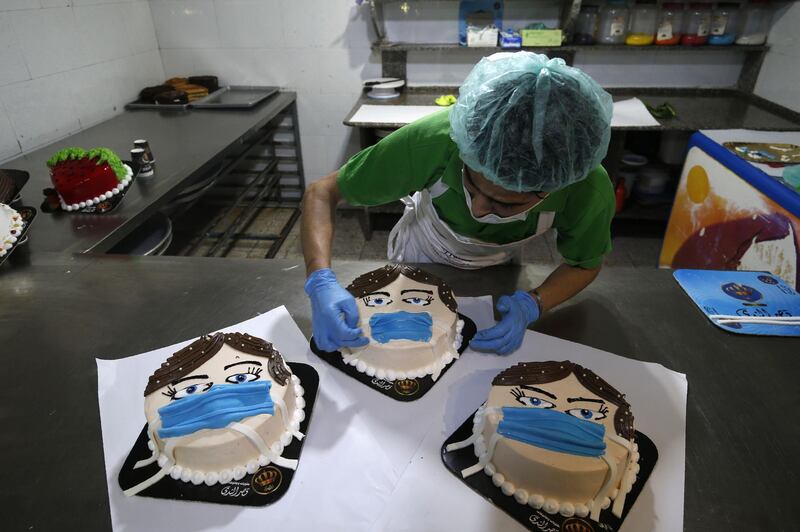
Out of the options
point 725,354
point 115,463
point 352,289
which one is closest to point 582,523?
point 725,354

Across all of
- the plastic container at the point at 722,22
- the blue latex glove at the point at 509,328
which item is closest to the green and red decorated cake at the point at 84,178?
the blue latex glove at the point at 509,328

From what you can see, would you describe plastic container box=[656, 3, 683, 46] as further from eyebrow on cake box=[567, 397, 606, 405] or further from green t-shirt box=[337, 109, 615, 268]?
eyebrow on cake box=[567, 397, 606, 405]

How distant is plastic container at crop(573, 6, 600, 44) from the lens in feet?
10.9

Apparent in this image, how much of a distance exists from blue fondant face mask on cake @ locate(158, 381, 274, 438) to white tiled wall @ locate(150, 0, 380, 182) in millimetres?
3233

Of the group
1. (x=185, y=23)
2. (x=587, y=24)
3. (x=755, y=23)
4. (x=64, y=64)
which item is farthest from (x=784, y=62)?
(x=64, y=64)

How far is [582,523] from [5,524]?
41.0 inches

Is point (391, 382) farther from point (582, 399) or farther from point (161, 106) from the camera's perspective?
point (161, 106)

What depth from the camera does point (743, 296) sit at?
1.36m

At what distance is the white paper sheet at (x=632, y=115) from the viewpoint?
297 cm

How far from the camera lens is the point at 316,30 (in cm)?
356

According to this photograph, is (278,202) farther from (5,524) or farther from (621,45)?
(5,524)

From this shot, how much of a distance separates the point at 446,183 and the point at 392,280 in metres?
0.34

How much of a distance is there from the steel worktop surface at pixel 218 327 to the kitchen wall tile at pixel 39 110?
1.45m

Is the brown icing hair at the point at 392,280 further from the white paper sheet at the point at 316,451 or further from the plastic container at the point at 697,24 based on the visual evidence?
the plastic container at the point at 697,24
